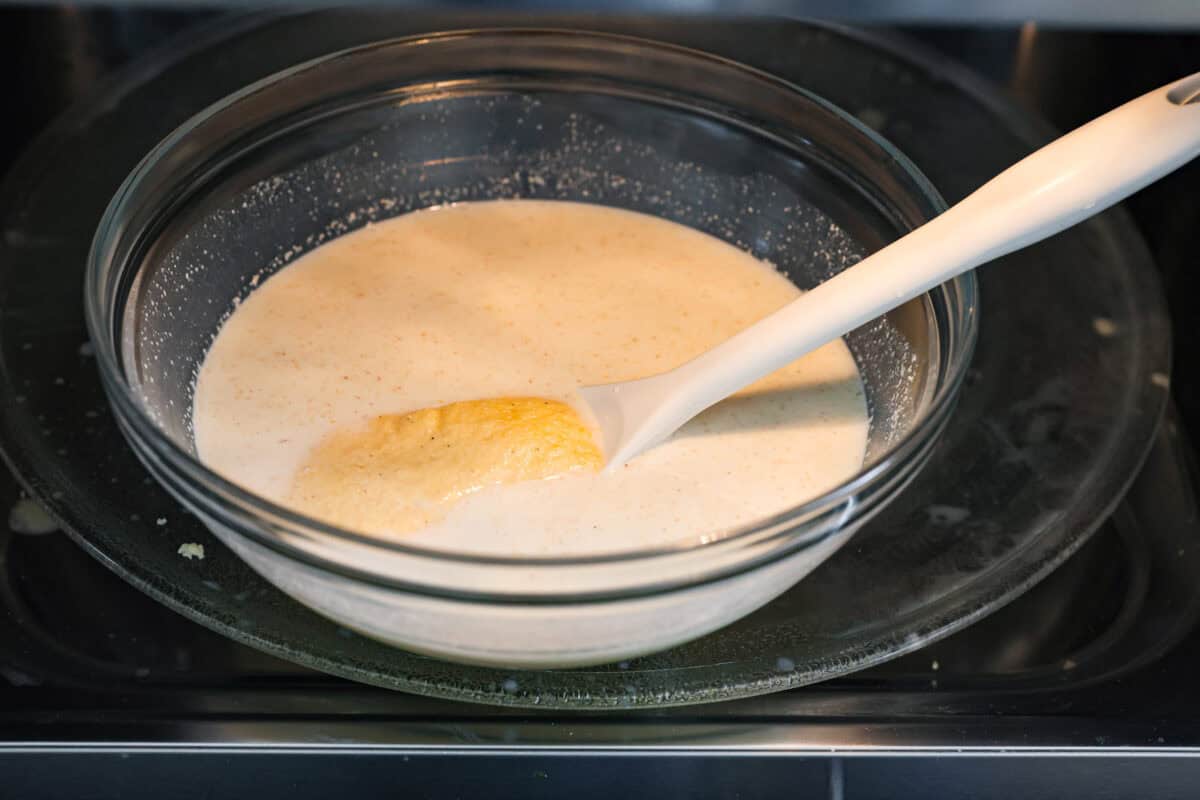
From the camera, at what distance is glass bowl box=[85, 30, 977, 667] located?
2.11 ft

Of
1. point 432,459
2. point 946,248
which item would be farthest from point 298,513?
point 946,248

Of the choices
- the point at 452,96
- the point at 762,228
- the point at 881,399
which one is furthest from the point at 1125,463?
the point at 452,96

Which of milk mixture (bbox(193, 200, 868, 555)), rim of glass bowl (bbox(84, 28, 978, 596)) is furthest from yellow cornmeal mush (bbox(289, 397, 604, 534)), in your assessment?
rim of glass bowl (bbox(84, 28, 978, 596))

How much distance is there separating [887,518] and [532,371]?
0.24 m

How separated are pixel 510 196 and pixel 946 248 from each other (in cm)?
40

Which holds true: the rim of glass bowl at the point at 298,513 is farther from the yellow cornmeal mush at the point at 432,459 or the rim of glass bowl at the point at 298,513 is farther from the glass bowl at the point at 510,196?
the yellow cornmeal mush at the point at 432,459

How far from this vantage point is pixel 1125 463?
0.86 m

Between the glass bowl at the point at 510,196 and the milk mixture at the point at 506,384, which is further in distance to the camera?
the milk mixture at the point at 506,384

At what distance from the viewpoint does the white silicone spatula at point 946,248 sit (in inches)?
25.8

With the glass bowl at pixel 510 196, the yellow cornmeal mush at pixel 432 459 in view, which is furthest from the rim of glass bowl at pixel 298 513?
the yellow cornmeal mush at pixel 432 459

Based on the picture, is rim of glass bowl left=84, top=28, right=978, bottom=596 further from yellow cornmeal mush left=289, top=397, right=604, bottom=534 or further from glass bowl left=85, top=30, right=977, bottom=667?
yellow cornmeal mush left=289, top=397, right=604, bottom=534

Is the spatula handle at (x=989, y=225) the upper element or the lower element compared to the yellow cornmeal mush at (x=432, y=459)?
upper

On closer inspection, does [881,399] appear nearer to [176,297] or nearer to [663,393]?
[663,393]

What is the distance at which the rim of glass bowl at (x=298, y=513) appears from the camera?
62cm
